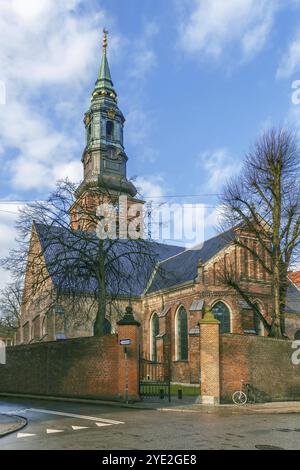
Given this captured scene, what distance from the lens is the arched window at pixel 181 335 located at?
1319 inches

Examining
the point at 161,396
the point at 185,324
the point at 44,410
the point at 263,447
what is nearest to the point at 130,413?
the point at 44,410

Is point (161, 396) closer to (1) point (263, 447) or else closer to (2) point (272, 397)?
(2) point (272, 397)

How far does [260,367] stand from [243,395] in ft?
6.34

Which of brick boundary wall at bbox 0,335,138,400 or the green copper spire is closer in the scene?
brick boundary wall at bbox 0,335,138,400

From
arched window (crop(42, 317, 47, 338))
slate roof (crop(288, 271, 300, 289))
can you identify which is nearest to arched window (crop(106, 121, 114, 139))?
arched window (crop(42, 317, 47, 338))

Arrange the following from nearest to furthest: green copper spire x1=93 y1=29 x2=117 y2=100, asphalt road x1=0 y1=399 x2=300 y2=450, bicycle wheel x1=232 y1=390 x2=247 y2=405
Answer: asphalt road x1=0 y1=399 x2=300 y2=450 → bicycle wheel x1=232 y1=390 x2=247 y2=405 → green copper spire x1=93 y1=29 x2=117 y2=100

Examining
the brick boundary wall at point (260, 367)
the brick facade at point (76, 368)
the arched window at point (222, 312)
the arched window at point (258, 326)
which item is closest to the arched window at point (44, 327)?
the brick facade at point (76, 368)

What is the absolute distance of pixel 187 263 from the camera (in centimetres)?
3828

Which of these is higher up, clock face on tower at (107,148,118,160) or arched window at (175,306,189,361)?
clock face on tower at (107,148,118,160)

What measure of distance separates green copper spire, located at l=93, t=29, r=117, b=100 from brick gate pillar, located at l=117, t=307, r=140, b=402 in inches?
1294

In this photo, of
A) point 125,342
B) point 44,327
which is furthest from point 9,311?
point 125,342

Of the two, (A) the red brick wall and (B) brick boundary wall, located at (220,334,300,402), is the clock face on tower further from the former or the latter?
(B) brick boundary wall, located at (220,334,300,402)

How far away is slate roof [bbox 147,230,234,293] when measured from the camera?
34656 millimetres

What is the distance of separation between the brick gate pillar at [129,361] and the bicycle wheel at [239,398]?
12.8 ft
